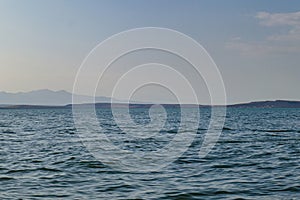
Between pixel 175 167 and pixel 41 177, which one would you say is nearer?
pixel 41 177

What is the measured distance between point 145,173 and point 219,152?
9.97m

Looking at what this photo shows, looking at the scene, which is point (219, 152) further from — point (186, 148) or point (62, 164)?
point (62, 164)

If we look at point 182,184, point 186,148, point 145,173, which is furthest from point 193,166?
point 186,148

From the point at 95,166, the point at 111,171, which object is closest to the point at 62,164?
the point at 95,166

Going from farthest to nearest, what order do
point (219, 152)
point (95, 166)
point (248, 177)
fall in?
point (219, 152), point (95, 166), point (248, 177)

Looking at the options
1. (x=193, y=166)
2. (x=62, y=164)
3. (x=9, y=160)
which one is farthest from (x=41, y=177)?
(x=193, y=166)

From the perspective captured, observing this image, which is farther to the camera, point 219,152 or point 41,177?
point 219,152

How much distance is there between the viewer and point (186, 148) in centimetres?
3331

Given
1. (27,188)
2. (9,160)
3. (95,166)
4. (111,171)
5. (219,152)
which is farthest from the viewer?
(219,152)

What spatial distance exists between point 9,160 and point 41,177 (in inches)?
253

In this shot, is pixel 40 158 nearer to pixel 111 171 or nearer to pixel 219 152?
pixel 111 171

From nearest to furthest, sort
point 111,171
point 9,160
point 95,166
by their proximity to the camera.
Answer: point 111,171 → point 95,166 → point 9,160

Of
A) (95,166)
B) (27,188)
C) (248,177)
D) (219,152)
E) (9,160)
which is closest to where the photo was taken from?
(27,188)

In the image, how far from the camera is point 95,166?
2383cm
